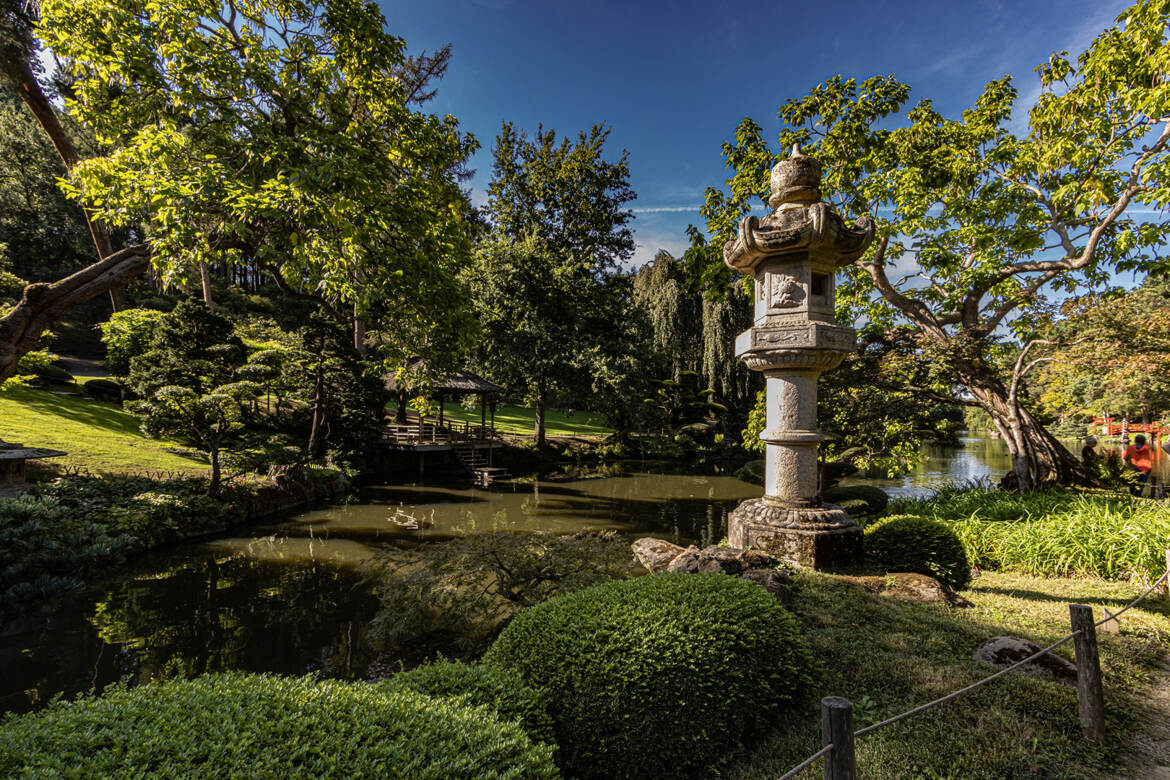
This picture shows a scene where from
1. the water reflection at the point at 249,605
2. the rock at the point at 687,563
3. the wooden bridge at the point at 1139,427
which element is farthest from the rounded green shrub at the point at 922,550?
the wooden bridge at the point at 1139,427

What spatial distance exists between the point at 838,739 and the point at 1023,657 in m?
2.65

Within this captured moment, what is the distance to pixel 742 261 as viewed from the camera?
5.88 meters

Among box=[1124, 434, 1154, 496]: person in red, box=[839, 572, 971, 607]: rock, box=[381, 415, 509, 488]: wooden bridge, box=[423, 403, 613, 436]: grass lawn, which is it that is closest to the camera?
box=[839, 572, 971, 607]: rock

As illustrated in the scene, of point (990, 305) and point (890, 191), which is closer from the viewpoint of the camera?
point (890, 191)

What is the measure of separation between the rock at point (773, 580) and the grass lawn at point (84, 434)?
1217cm

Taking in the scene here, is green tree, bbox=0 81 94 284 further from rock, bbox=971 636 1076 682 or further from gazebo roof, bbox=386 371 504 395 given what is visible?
rock, bbox=971 636 1076 682

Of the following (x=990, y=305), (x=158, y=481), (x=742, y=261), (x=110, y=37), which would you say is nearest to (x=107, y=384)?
(x=158, y=481)

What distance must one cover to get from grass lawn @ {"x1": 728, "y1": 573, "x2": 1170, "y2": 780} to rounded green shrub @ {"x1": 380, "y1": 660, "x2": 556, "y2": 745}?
1075mm

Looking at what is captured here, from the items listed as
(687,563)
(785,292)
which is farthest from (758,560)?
(785,292)

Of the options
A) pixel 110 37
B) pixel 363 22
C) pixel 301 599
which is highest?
pixel 363 22

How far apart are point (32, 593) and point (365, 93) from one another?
7.82m

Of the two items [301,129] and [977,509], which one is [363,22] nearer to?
[301,129]

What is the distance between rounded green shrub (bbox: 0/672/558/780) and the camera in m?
1.40

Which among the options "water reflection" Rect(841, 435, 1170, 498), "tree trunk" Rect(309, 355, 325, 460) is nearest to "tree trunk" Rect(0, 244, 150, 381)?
"tree trunk" Rect(309, 355, 325, 460)
